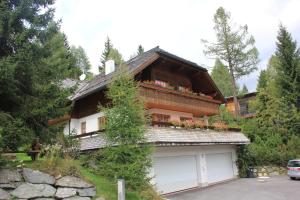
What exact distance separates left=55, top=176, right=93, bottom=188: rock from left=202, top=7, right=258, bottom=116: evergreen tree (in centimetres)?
2743

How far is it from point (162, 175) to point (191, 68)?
9.66 metres

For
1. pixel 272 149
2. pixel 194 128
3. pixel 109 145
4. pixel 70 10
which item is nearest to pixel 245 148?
pixel 272 149

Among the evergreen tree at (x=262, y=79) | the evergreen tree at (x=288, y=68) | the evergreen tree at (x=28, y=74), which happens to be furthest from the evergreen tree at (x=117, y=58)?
the evergreen tree at (x=262, y=79)

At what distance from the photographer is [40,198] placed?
10883mm

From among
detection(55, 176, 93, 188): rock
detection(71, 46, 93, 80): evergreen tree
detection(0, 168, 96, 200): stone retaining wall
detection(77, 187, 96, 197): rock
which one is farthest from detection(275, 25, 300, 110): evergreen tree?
detection(71, 46, 93, 80): evergreen tree

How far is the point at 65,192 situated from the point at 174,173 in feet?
31.0

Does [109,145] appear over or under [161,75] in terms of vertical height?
under

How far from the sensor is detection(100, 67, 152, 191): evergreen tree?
511 inches

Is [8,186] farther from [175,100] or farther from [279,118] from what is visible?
Result: [279,118]

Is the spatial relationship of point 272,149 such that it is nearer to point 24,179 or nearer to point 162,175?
point 162,175

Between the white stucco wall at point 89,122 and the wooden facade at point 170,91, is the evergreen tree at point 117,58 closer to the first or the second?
the wooden facade at point 170,91

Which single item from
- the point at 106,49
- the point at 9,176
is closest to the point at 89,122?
the point at 9,176

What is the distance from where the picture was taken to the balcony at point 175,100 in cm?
1881

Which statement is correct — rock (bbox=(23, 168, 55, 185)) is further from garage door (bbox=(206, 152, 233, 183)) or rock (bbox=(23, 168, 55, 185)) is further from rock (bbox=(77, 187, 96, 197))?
garage door (bbox=(206, 152, 233, 183))
